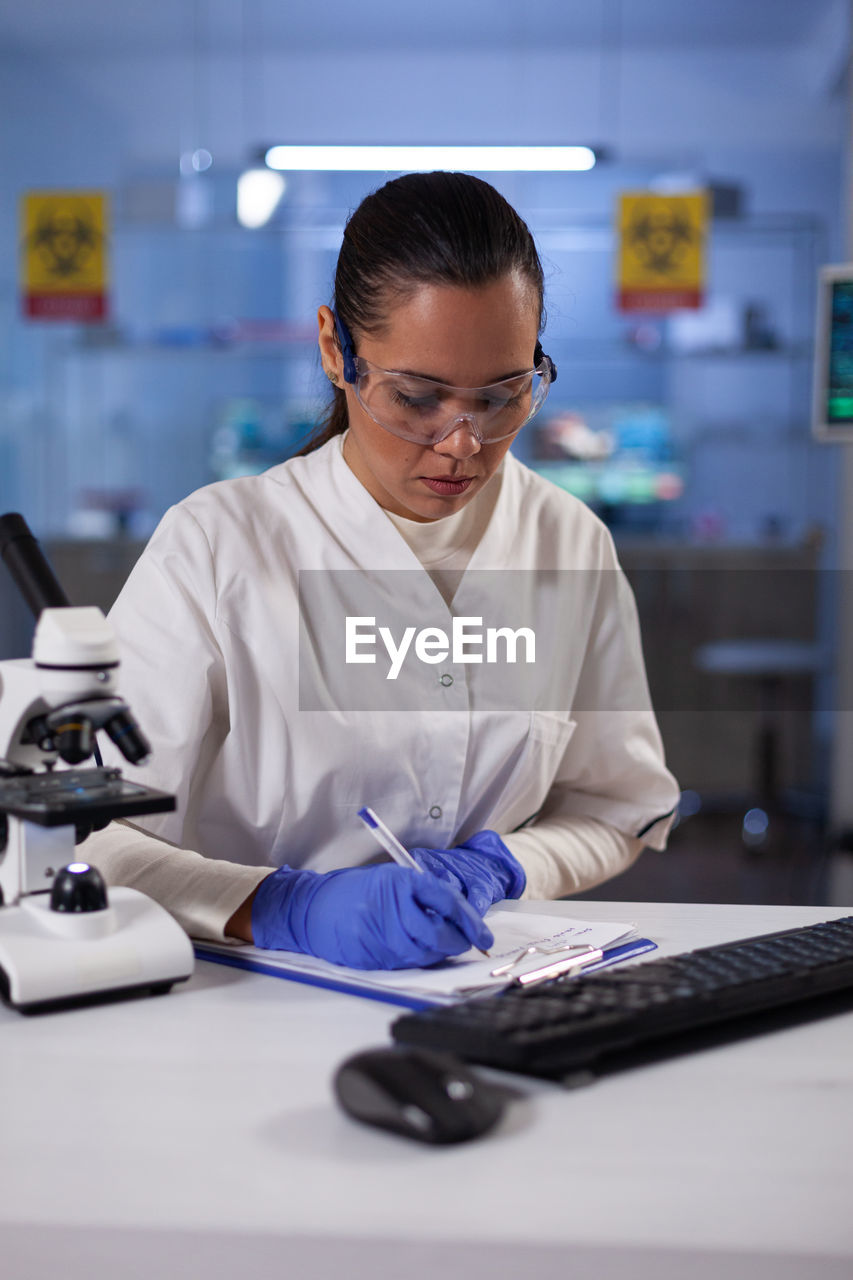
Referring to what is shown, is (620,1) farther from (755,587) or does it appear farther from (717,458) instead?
(755,587)

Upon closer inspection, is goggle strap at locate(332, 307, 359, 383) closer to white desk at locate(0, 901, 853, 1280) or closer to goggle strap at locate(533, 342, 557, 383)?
goggle strap at locate(533, 342, 557, 383)

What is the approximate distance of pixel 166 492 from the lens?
6.94 metres

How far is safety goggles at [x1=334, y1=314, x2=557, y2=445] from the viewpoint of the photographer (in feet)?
4.51

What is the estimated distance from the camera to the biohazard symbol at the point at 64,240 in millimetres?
5102

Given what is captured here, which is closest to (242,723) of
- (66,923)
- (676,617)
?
(66,923)

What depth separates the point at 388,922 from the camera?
41.6 inches

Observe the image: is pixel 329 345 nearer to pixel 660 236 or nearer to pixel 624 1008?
pixel 624 1008

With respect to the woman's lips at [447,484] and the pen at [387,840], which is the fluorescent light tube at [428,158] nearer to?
the woman's lips at [447,484]

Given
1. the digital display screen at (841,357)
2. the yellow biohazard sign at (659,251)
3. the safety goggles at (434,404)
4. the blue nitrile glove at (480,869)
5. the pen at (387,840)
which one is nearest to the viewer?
the pen at (387,840)

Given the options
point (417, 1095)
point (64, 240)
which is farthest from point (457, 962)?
point (64, 240)

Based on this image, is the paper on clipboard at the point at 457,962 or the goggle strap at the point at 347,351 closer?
the paper on clipboard at the point at 457,962

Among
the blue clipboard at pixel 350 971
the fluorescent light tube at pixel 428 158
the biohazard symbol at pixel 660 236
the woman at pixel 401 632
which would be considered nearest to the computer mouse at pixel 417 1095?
the blue clipboard at pixel 350 971

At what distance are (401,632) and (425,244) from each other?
1.44 ft

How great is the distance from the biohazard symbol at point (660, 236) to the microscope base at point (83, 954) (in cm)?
480
